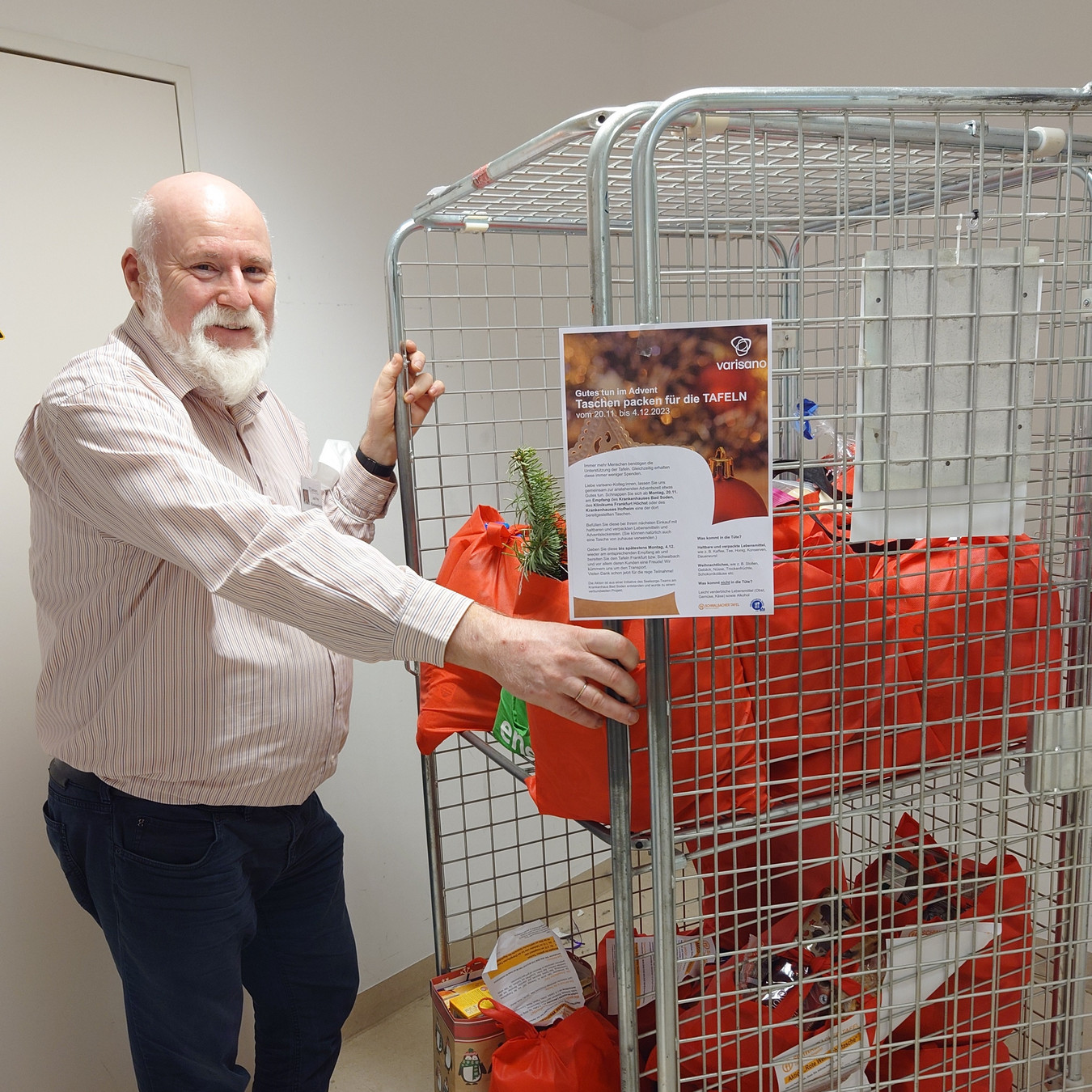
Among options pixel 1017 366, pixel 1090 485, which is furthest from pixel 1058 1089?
pixel 1017 366

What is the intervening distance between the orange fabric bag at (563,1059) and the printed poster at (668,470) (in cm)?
83

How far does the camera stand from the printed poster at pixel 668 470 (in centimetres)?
100

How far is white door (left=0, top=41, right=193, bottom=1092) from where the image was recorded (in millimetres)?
1809

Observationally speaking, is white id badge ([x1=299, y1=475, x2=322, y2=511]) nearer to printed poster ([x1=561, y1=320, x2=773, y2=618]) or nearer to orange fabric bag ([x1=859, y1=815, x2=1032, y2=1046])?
printed poster ([x1=561, y1=320, x2=773, y2=618])

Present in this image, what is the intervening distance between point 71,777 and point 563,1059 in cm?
95

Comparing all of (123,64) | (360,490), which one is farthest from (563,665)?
(123,64)

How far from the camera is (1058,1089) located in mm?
1487

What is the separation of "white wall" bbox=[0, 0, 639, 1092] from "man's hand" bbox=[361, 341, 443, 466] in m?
0.49

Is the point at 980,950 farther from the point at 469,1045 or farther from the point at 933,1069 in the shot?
the point at 469,1045

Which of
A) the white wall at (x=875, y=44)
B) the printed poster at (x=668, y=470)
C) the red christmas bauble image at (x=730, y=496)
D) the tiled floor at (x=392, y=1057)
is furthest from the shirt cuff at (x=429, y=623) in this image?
the white wall at (x=875, y=44)

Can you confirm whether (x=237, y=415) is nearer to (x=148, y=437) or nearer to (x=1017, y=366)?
(x=148, y=437)

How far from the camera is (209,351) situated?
164 centimetres

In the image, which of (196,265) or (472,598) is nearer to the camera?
(472,598)

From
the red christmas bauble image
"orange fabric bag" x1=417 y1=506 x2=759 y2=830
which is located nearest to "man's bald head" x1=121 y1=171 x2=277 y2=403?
"orange fabric bag" x1=417 y1=506 x2=759 y2=830
